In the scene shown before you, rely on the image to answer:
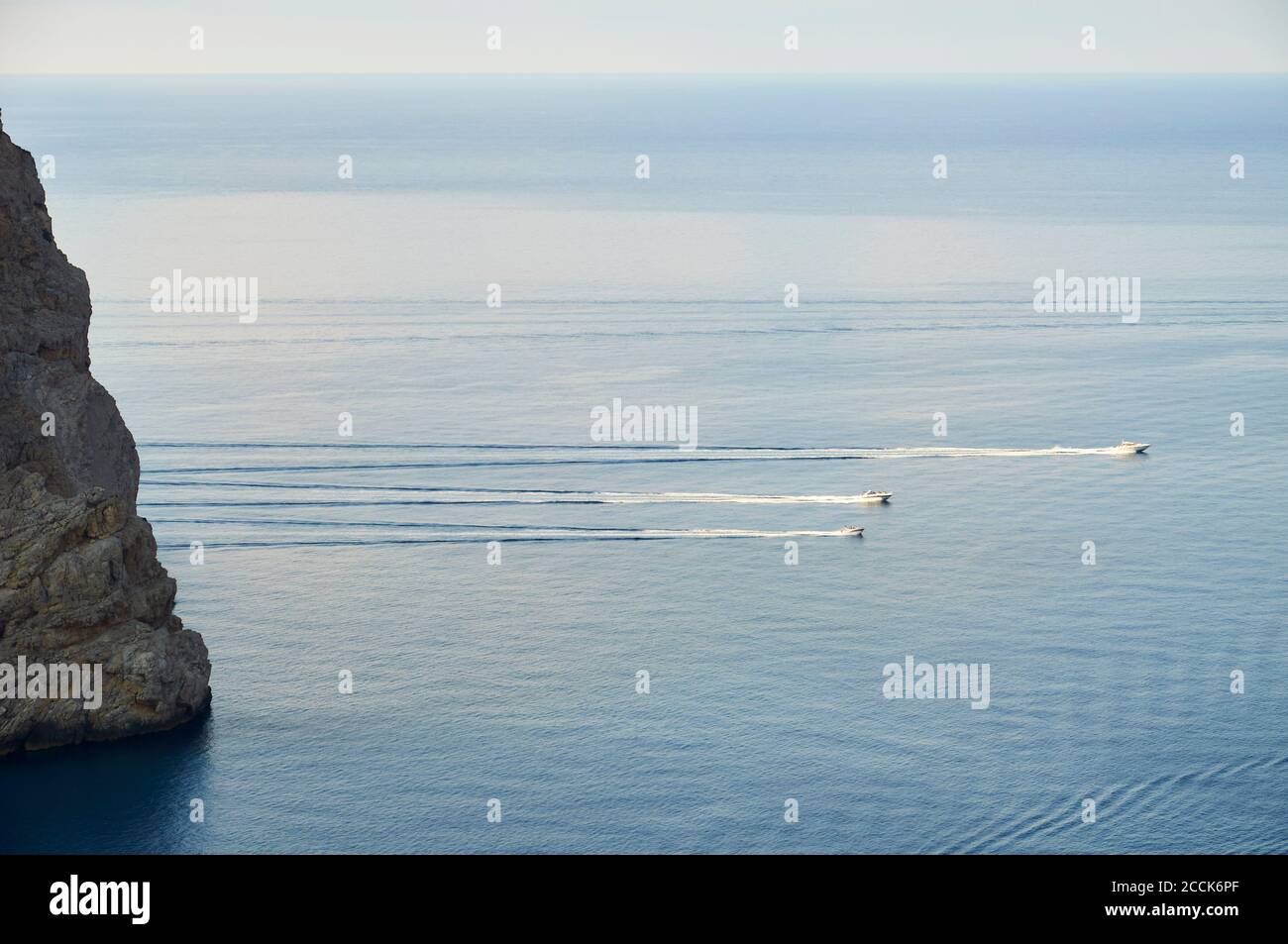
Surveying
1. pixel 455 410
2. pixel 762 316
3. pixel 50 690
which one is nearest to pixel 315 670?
pixel 50 690

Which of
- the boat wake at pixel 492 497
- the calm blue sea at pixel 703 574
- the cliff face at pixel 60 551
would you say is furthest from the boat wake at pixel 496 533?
the cliff face at pixel 60 551

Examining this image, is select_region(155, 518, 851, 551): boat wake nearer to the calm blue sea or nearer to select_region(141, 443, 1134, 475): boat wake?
the calm blue sea

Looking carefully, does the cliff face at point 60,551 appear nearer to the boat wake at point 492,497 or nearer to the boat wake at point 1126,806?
the boat wake at point 492,497

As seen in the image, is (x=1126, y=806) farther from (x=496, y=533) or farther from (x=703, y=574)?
(x=496, y=533)

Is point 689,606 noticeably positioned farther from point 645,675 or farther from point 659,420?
point 659,420

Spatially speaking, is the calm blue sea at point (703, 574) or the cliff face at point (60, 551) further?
the cliff face at point (60, 551)

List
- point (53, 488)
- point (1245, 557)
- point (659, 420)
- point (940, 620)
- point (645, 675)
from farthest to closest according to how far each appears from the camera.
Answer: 1. point (659, 420)
2. point (1245, 557)
3. point (940, 620)
4. point (645, 675)
5. point (53, 488)
